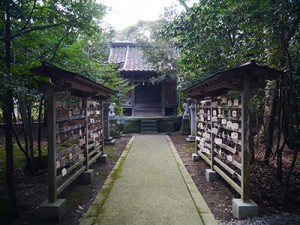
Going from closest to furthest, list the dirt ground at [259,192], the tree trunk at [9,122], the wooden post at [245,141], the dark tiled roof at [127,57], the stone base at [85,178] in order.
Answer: the tree trunk at [9,122], the wooden post at [245,141], the dirt ground at [259,192], the stone base at [85,178], the dark tiled roof at [127,57]

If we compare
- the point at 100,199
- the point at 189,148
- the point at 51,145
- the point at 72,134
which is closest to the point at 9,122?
the point at 51,145

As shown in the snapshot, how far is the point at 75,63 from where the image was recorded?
21.9ft

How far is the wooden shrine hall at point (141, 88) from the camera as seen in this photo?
16656 millimetres

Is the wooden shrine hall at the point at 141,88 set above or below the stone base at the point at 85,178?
above

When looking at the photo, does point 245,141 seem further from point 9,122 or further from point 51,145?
point 9,122

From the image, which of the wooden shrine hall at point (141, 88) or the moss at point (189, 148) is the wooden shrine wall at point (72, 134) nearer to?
the moss at point (189, 148)

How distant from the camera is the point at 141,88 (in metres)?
19.9

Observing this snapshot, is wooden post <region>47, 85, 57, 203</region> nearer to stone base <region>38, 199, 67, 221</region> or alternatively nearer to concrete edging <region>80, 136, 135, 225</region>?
stone base <region>38, 199, 67, 221</region>

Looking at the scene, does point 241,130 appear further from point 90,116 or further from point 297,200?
point 90,116

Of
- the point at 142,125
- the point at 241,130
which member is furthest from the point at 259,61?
the point at 142,125

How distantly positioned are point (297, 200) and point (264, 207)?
0.82m

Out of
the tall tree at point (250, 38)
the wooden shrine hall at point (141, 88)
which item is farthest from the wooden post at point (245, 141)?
the wooden shrine hall at point (141, 88)

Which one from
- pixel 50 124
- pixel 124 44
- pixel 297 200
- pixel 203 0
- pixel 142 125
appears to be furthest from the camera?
pixel 124 44

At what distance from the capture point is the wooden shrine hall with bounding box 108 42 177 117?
16.7 meters
